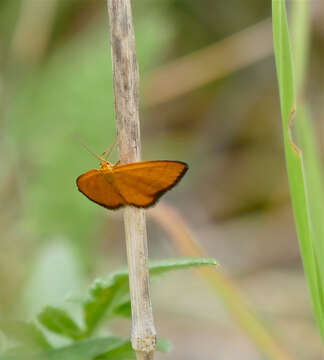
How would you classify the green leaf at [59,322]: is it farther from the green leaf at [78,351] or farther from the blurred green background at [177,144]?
the blurred green background at [177,144]

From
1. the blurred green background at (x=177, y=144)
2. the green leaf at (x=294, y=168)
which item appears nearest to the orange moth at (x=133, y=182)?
the green leaf at (x=294, y=168)

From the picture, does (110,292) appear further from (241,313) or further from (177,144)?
(177,144)

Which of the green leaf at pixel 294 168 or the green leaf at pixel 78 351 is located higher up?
the green leaf at pixel 294 168

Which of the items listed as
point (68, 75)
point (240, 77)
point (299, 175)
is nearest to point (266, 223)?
point (240, 77)

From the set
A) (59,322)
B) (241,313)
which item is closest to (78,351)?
Answer: (59,322)

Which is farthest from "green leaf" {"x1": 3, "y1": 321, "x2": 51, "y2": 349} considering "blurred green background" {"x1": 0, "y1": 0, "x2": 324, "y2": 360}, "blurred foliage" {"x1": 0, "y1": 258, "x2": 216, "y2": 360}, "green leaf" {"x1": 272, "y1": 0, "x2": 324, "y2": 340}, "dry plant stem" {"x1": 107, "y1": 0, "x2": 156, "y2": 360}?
"blurred green background" {"x1": 0, "y1": 0, "x2": 324, "y2": 360}
